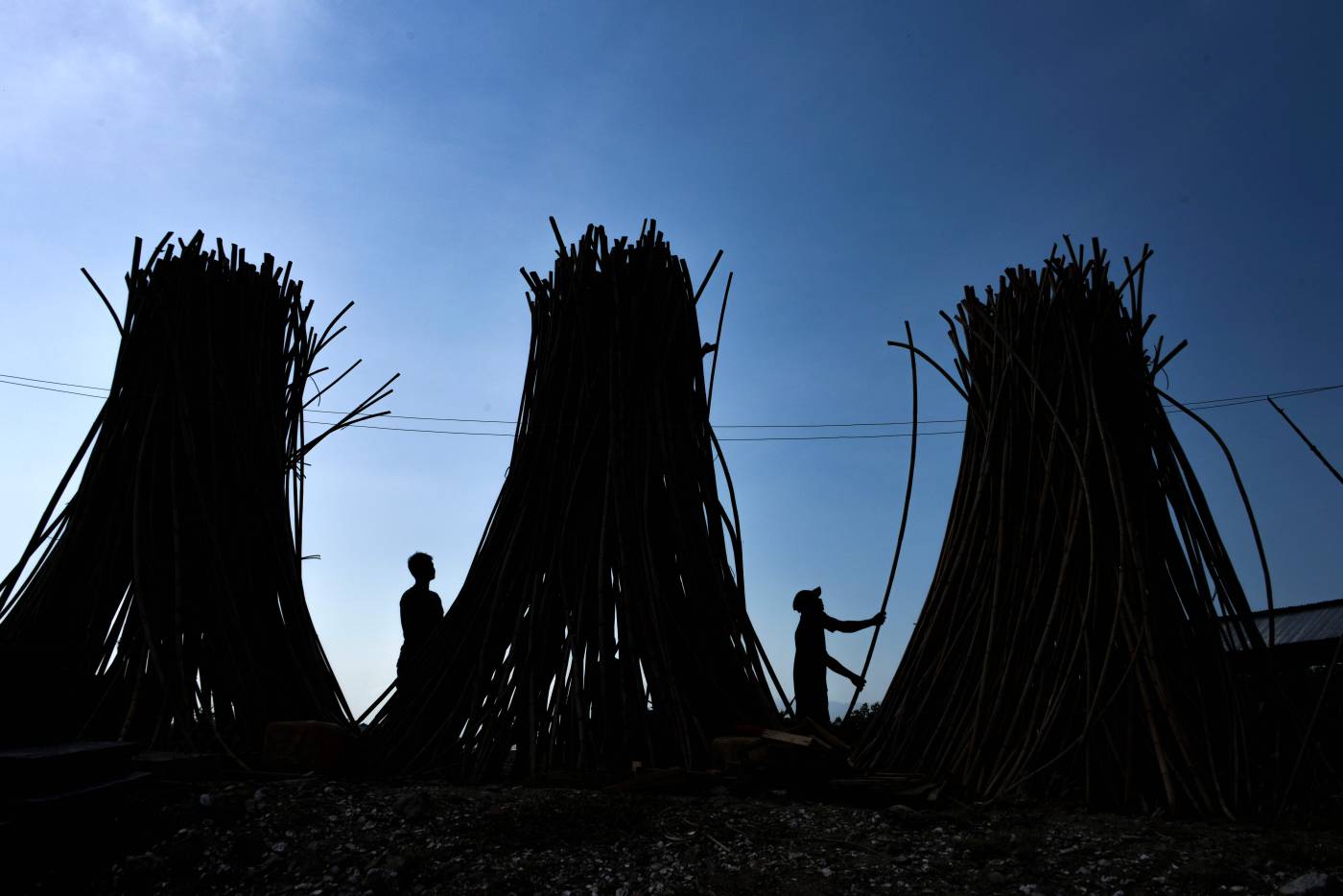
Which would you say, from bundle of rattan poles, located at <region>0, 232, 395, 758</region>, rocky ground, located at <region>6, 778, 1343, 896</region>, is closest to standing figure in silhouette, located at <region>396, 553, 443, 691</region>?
bundle of rattan poles, located at <region>0, 232, 395, 758</region>

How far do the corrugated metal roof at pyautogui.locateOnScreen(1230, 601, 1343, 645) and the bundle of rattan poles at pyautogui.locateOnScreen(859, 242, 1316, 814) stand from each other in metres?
3.26

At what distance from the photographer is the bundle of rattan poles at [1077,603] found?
13.7 ft

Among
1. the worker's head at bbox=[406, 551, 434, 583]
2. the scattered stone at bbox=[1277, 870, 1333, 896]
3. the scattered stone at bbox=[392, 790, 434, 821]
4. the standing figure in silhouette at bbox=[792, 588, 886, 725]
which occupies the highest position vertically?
the worker's head at bbox=[406, 551, 434, 583]

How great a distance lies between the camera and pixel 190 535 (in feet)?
17.1

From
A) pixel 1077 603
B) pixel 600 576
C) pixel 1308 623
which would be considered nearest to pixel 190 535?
pixel 600 576

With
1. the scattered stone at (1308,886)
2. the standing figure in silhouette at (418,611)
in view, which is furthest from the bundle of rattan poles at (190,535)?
the scattered stone at (1308,886)

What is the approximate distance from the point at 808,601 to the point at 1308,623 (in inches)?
188

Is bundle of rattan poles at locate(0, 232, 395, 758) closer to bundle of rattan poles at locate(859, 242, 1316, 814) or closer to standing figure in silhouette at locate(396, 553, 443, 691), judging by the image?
standing figure in silhouette at locate(396, 553, 443, 691)

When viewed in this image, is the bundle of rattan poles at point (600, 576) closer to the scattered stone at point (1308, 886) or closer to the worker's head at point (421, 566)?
the worker's head at point (421, 566)

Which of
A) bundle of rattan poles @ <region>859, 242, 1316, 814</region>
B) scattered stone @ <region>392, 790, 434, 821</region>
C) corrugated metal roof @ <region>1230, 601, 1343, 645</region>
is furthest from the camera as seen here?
corrugated metal roof @ <region>1230, 601, 1343, 645</region>

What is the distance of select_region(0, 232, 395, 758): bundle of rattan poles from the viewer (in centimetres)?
484

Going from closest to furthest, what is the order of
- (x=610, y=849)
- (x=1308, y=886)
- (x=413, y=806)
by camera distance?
(x=1308, y=886), (x=610, y=849), (x=413, y=806)

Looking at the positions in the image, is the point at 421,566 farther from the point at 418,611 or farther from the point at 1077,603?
the point at 1077,603

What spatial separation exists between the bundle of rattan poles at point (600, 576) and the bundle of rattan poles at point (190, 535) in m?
0.79
